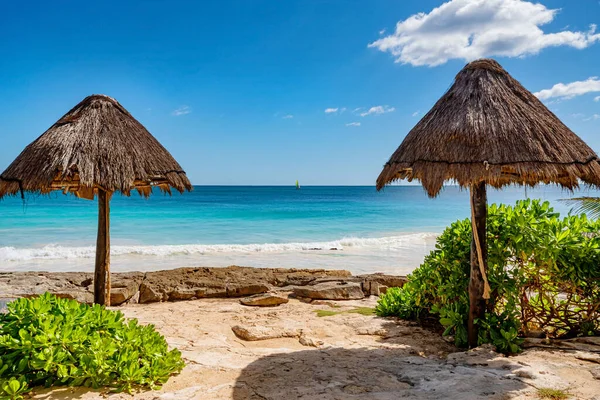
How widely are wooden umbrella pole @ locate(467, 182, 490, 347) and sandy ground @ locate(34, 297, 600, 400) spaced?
385 millimetres

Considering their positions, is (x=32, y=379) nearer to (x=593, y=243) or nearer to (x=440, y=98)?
(x=440, y=98)

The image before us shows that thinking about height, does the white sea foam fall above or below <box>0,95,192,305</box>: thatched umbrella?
below

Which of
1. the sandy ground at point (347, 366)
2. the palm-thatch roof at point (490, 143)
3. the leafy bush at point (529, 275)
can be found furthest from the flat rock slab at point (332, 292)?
the palm-thatch roof at point (490, 143)

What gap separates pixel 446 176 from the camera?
3.84m

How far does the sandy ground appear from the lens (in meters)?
3.30

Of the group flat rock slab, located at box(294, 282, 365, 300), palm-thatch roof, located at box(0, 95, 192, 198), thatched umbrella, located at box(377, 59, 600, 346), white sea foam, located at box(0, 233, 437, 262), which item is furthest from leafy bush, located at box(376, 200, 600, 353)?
white sea foam, located at box(0, 233, 437, 262)

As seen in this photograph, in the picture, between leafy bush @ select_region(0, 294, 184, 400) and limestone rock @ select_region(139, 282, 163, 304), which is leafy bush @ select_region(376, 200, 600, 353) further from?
limestone rock @ select_region(139, 282, 163, 304)

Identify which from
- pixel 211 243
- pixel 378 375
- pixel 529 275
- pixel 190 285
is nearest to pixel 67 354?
pixel 378 375

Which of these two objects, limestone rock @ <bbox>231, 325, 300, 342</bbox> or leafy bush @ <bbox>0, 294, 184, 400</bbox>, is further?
limestone rock @ <bbox>231, 325, 300, 342</bbox>

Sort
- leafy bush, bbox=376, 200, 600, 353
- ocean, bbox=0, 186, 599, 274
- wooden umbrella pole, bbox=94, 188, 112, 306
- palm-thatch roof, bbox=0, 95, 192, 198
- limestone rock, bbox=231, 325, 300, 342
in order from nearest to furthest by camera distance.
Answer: leafy bush, bbox=376, 200, 600, 353 → palm-thatch roof, bbox=0, 95, 192, 198 → limestone rock, bbox=231, 325, 300, 342 → wooden umbrella pole, bbox=94, 188, 112, 306 → ocean, bbox=0, 186, 599, 274

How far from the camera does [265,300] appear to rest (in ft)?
23.7

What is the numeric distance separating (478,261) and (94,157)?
15.8ft

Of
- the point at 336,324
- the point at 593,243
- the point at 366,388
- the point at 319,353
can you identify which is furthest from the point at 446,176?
the point at 336,324

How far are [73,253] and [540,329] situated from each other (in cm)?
1571
